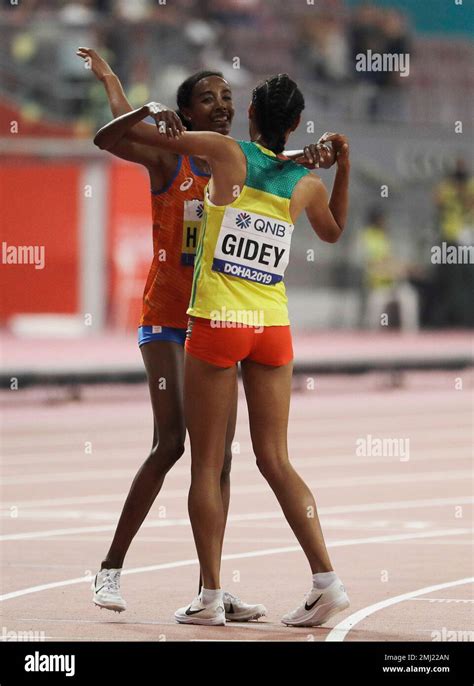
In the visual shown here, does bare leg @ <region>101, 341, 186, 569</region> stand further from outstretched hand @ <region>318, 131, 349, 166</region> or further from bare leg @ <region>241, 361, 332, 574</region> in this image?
outstretched hand @ <region>318, 131, 349, 166</region>

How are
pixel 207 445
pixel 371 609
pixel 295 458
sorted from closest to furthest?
pixel 207 445, pixel 371 609, pixel 295 458

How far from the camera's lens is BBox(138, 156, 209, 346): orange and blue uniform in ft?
25.3

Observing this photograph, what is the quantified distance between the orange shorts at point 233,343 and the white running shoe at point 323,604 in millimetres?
1057

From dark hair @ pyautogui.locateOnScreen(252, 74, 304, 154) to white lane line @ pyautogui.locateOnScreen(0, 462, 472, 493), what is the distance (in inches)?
235

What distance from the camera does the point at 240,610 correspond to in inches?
300

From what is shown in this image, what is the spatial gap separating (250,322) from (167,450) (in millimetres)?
840

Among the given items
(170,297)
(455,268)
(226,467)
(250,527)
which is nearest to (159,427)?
(226,467)

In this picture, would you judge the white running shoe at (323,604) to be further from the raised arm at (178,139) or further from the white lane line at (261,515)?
the white lane line at (261,515)

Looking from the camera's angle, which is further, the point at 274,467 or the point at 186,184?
the point at 186,184

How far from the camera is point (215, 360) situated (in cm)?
726

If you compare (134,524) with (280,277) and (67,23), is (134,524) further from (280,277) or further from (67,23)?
(67,23)
